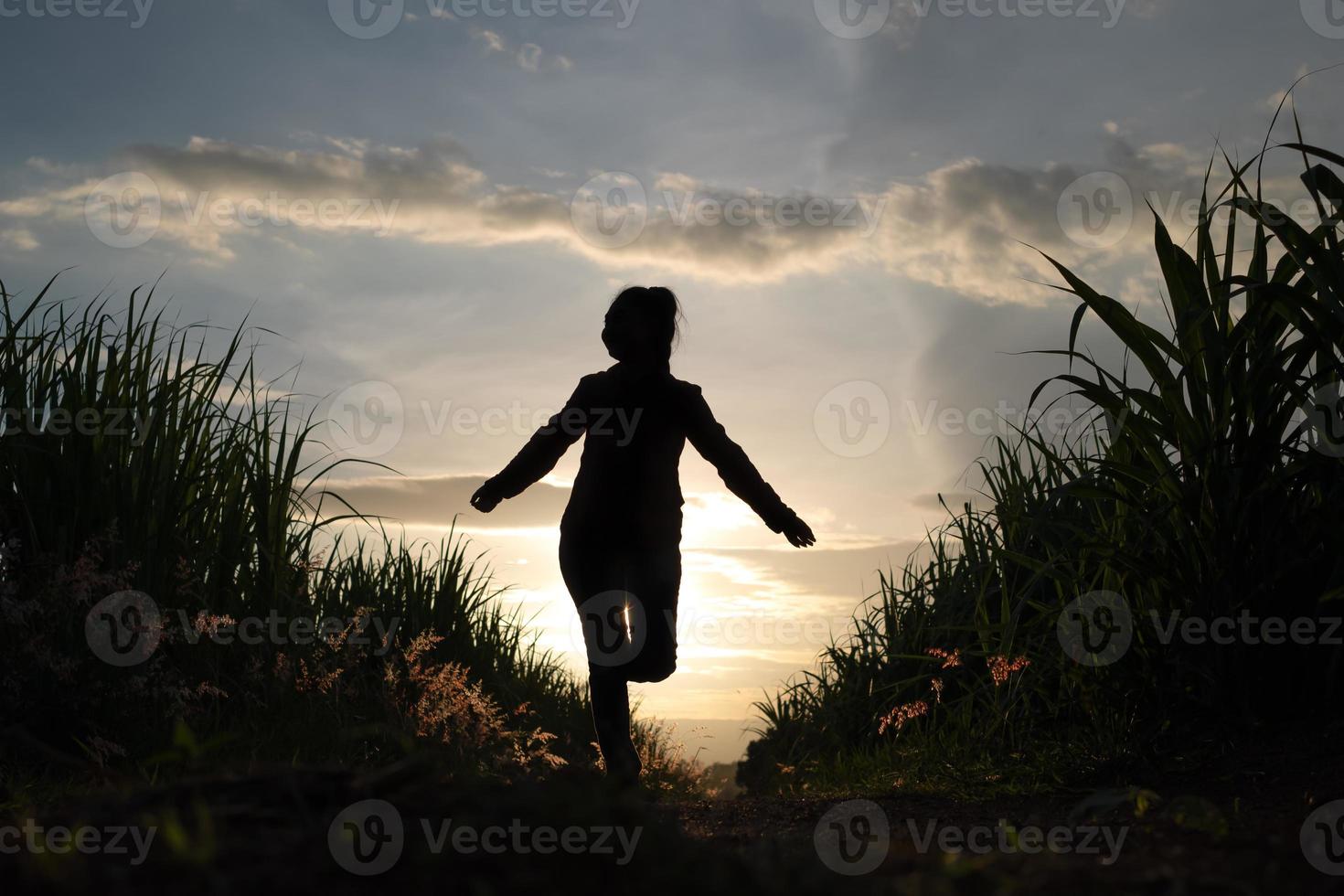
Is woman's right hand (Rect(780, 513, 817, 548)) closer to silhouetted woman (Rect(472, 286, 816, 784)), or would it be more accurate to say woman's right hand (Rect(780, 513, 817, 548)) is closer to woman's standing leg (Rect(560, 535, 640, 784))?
silhouetted woman (Rect(472, 286, 816, 784))

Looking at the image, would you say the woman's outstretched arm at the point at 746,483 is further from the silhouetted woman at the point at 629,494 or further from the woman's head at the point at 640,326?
the woman's head at the point at 640,326

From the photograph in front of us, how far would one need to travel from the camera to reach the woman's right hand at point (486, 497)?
4.60 m

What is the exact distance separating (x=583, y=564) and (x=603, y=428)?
0.58 metres

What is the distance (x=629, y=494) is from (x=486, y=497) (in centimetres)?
80

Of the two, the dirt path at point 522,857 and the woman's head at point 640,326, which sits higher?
the woman's head at point 640,326

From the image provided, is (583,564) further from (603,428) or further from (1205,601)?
(1205,601)

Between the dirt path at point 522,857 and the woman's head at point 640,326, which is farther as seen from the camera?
the woman's head at point 640,326

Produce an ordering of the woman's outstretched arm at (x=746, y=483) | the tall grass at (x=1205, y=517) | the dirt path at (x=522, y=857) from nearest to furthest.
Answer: the dirt path at (x=522, y=857) → the tall grass at (x=1205, y=517) → the woman's outstretched arm at (x=746, y=483)

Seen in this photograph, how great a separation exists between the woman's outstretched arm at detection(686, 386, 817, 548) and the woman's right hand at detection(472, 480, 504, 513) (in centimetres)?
94

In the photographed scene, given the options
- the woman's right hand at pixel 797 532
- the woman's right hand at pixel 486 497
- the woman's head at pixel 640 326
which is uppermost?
the woman's head at pixel 640 326

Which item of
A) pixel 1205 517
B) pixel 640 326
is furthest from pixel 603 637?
pixel 1205 517

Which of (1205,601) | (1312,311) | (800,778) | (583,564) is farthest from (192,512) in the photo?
(1312,311)

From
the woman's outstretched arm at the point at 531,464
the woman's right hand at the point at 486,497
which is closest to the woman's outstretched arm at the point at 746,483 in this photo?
the woman's outstretched arm at the point at 531,464

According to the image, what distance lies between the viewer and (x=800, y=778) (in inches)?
248
